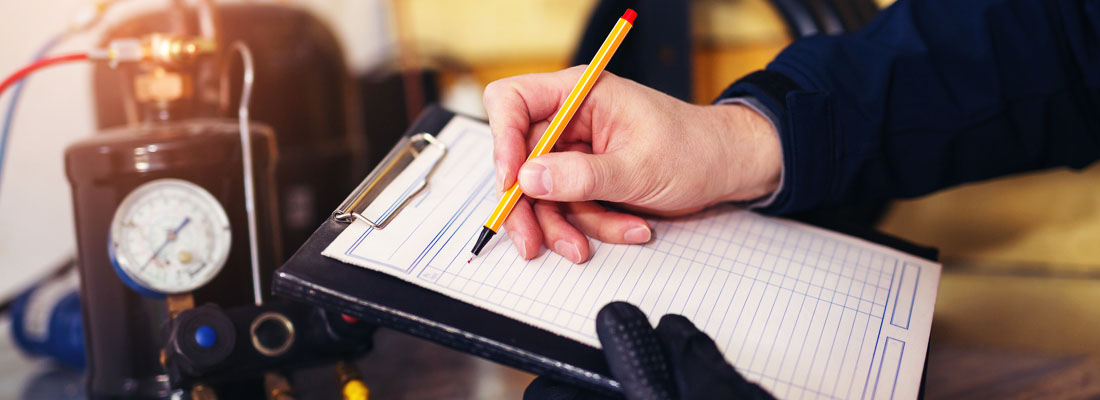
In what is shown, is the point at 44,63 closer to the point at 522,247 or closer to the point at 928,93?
the point at 522,247

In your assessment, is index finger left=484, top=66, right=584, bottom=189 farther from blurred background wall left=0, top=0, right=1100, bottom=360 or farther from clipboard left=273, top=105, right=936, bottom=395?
blurred background wall left=0, top=0, right=1100, bottom=360

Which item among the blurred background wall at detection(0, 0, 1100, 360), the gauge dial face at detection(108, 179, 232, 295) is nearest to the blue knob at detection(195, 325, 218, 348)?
the gauge dial face at detection(108, 179, 232, 295)

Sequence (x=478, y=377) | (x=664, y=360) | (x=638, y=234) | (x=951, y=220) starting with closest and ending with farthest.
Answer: (x=664, y=360) < (x=638, y=234) < (x=478, y=377) < (x=951, y=220)

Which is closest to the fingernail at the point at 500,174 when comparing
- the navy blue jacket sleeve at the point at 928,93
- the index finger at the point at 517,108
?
the index finger at the point at 517,108

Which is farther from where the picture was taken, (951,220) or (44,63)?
(951,220)

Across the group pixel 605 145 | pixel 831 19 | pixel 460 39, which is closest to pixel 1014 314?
pixel 831 19

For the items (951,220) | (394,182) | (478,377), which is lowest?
(478,377)

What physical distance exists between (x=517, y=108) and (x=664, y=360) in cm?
22

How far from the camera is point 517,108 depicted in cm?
48

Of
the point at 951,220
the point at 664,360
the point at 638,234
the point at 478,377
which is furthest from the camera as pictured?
the point at 951,220

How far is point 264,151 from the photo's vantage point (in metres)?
0.57

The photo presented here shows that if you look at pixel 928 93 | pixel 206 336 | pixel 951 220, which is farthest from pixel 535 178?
pixel 951 220

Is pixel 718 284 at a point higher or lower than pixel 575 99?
lower

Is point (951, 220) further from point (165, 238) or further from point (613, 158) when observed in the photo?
point (165, 238)
